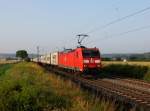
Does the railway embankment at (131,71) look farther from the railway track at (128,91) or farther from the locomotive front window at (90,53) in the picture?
the railway track at (128,91)

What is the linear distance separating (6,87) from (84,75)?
79.2 ft

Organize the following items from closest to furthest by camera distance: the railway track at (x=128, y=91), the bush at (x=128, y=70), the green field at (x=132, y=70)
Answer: the railway track at (x=128, y=91)
the green field at (x=132, y=70)
the bush at (x=128, y=70)

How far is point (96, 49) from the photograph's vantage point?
38.5 metres

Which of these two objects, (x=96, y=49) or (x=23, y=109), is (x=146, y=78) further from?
(x=23, y=109)

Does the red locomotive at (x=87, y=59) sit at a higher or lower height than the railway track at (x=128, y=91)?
higher

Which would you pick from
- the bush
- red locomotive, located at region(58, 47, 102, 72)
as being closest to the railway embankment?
the bush

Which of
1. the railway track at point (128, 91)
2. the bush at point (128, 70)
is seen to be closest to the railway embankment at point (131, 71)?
the bush at point (128, 70)

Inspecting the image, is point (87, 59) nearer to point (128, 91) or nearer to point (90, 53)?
point (90, 53)

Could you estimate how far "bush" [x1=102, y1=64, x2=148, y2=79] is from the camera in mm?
38494

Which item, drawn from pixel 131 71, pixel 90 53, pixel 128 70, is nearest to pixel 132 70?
pixel 131 71

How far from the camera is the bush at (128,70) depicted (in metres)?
38.5

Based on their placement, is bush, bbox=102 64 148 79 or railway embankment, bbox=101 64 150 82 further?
bush, bbox=102 64 148 79

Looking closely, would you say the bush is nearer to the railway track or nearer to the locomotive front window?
the locomotive front window

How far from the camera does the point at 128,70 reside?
4284 cm
